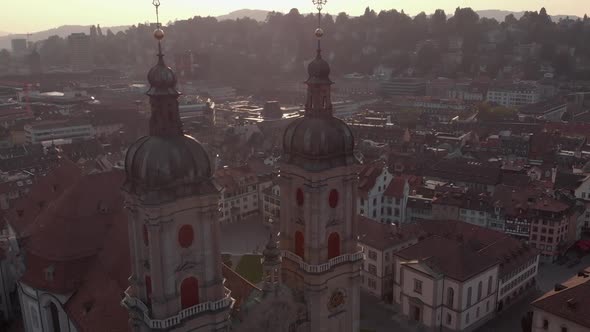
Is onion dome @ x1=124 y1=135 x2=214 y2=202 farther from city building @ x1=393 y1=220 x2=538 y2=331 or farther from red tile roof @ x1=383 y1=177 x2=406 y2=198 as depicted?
red tile roof @ x1=383 y1=177 x2=406 y2=198

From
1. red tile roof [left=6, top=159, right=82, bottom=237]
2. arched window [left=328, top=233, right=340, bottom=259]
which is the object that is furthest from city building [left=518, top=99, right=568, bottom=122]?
arched window [left=328, top=233, right=340, bottom=259]

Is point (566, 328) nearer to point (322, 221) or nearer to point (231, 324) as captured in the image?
point (322, 221)

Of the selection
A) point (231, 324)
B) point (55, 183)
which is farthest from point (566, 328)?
point (55, 183)

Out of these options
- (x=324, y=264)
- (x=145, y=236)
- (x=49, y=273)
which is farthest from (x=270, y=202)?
(x=145, y=236)

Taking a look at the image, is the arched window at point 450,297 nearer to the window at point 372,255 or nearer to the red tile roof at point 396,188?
the window at point 372,255

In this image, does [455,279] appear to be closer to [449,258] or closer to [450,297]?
[450,297]

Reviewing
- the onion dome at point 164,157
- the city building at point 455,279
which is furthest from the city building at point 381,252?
the onion dome at point 164,157
